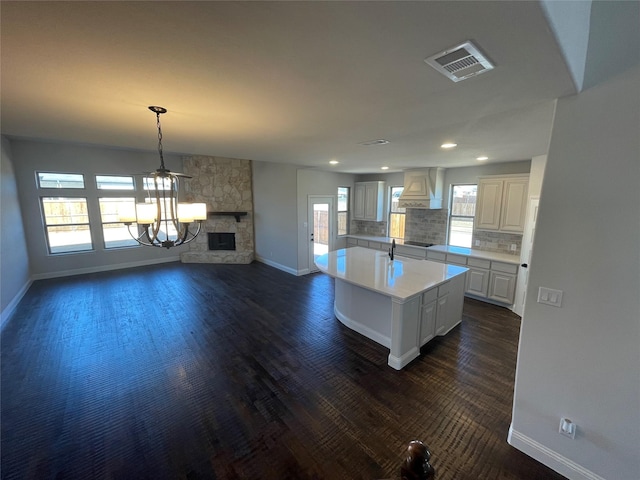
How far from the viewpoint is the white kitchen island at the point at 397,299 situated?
9.46ft

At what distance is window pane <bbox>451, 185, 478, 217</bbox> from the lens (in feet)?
17.8

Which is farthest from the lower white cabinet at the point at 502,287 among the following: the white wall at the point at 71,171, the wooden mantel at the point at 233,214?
the white wall at the point at 71,171

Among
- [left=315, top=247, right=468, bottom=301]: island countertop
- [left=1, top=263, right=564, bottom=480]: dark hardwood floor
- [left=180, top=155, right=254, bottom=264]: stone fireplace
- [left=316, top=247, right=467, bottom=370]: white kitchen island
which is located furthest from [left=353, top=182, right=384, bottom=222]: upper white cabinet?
[left=1, top=263, right=564, bottom=480]: dark hardwood floor

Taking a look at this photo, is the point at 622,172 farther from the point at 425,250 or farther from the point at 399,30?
the point at 425,250

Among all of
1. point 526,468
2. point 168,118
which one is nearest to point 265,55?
point 168,118

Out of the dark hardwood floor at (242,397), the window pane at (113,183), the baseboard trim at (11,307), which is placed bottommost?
the dark hardwood floor at (242,397)

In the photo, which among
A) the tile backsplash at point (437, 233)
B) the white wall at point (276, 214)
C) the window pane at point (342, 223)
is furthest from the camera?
the window pane at point (342, 223)

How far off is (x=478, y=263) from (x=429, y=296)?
7.04 feet

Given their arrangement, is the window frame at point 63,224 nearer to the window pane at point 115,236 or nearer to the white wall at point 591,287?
the window pane at point 115,236

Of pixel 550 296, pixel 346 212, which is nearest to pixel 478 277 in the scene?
pixel 550 296

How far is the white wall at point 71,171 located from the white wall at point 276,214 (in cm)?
241

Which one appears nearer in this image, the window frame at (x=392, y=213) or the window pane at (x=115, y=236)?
the window pane at (x=115, y=236)

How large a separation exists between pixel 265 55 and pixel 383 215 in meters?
6.09

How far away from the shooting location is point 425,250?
5484 mm
